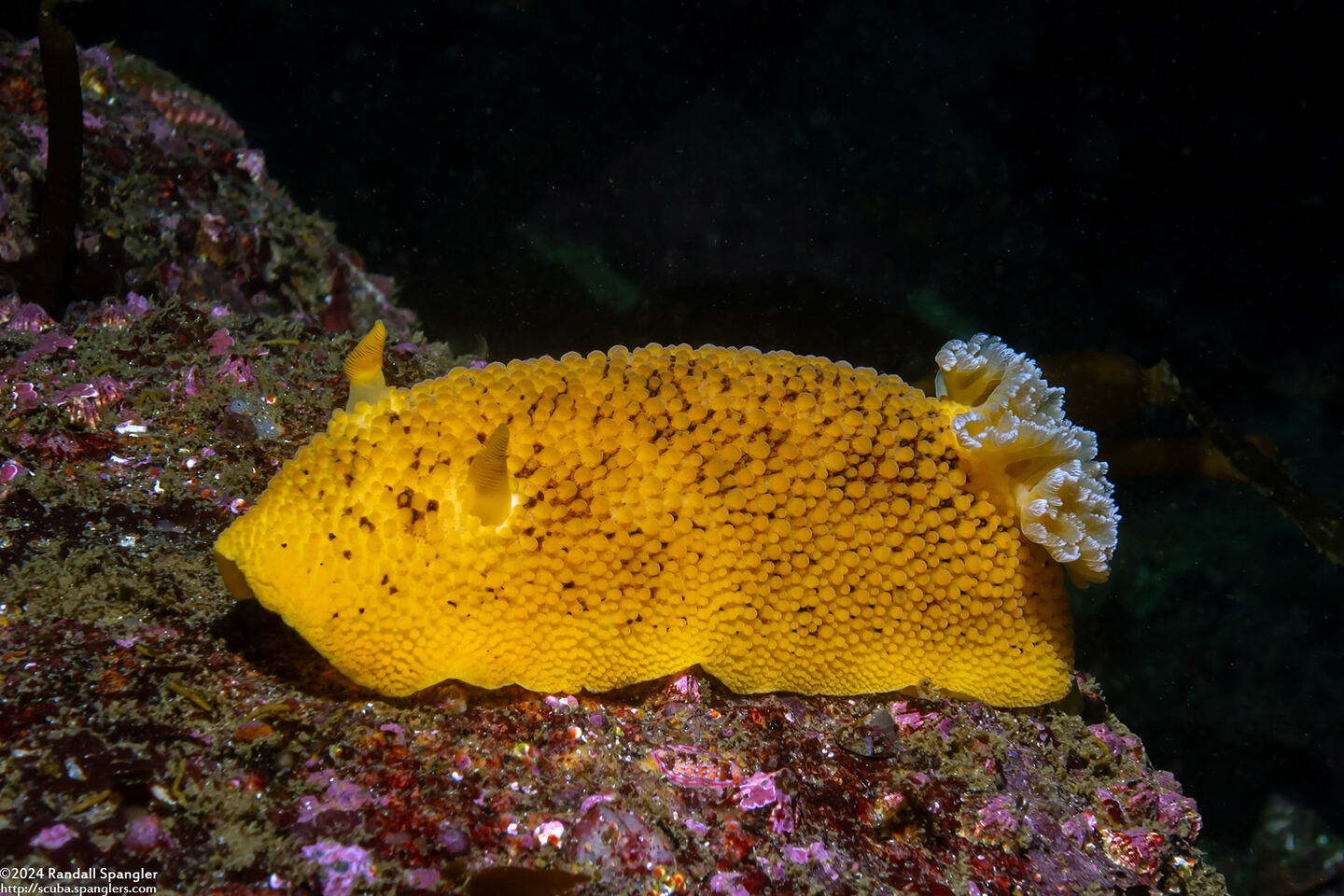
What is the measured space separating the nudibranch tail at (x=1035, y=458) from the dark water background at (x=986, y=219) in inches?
119

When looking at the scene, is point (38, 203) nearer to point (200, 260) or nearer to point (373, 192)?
point (200, 260)

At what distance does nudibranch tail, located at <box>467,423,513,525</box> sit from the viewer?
5.92 ft

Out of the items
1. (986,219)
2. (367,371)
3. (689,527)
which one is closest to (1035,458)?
(689,527)

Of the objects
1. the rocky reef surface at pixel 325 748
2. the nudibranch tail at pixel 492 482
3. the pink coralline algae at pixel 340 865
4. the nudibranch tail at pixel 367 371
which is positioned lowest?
the pink coralline algae at pixel 340 865

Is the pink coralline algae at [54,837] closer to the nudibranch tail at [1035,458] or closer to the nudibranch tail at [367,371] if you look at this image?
the nudibranch tail at [367,371]

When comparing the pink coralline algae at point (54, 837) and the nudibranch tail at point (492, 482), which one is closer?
the pink coralline algae at point (54, 837)

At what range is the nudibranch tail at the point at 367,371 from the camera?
2156 millimetres

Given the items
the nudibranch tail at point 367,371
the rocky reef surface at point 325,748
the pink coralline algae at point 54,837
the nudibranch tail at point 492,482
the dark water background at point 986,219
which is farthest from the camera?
the dark water background at point 986,219

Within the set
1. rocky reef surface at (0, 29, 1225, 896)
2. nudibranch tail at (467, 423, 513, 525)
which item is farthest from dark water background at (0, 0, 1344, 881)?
nudibranch tail at (467, 423, 513, 525)

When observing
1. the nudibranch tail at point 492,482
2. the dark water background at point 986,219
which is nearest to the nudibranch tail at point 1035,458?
the nudibranch tail at point 492,482

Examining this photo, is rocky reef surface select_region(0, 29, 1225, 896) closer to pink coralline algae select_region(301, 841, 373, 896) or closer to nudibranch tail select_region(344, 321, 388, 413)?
pink coralline algae select_region(301, 841, 373, 896)

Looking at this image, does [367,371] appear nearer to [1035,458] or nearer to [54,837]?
[54,837]

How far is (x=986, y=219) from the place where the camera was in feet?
18.5

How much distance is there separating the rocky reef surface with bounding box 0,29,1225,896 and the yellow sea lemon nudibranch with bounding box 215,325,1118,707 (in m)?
0.17
